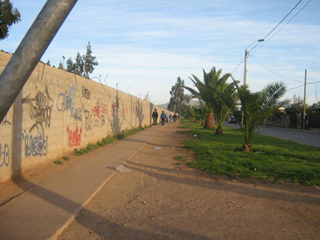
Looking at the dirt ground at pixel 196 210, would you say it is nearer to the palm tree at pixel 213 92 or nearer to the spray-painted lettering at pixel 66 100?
the spray-painted lettering at pixel 66 100

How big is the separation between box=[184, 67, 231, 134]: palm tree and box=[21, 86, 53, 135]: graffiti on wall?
1110cm

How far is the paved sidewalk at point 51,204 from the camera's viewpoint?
3664mm

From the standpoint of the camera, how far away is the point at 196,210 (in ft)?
15.8

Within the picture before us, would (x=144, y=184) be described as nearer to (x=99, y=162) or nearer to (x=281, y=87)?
(x=99, y=162)

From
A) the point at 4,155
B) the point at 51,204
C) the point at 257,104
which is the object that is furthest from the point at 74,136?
the point at 257,104

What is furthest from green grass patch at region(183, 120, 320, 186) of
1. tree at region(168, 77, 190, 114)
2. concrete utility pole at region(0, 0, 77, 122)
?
tree at region(168, 77, 190, 114)

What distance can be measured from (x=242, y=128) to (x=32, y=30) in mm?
9883

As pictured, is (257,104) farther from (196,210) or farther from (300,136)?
(300,136)

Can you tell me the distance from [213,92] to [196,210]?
13034 millimetres

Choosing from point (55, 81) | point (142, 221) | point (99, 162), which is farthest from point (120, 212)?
point (55, 81)

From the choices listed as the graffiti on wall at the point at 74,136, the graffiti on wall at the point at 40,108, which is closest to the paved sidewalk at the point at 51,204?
the graffiti on wall at the point at 40,108

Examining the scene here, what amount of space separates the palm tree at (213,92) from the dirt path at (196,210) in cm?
1110

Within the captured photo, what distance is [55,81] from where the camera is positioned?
25.2 feet

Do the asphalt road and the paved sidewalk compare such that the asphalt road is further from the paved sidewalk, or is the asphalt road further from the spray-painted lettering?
the paved sidewalk
